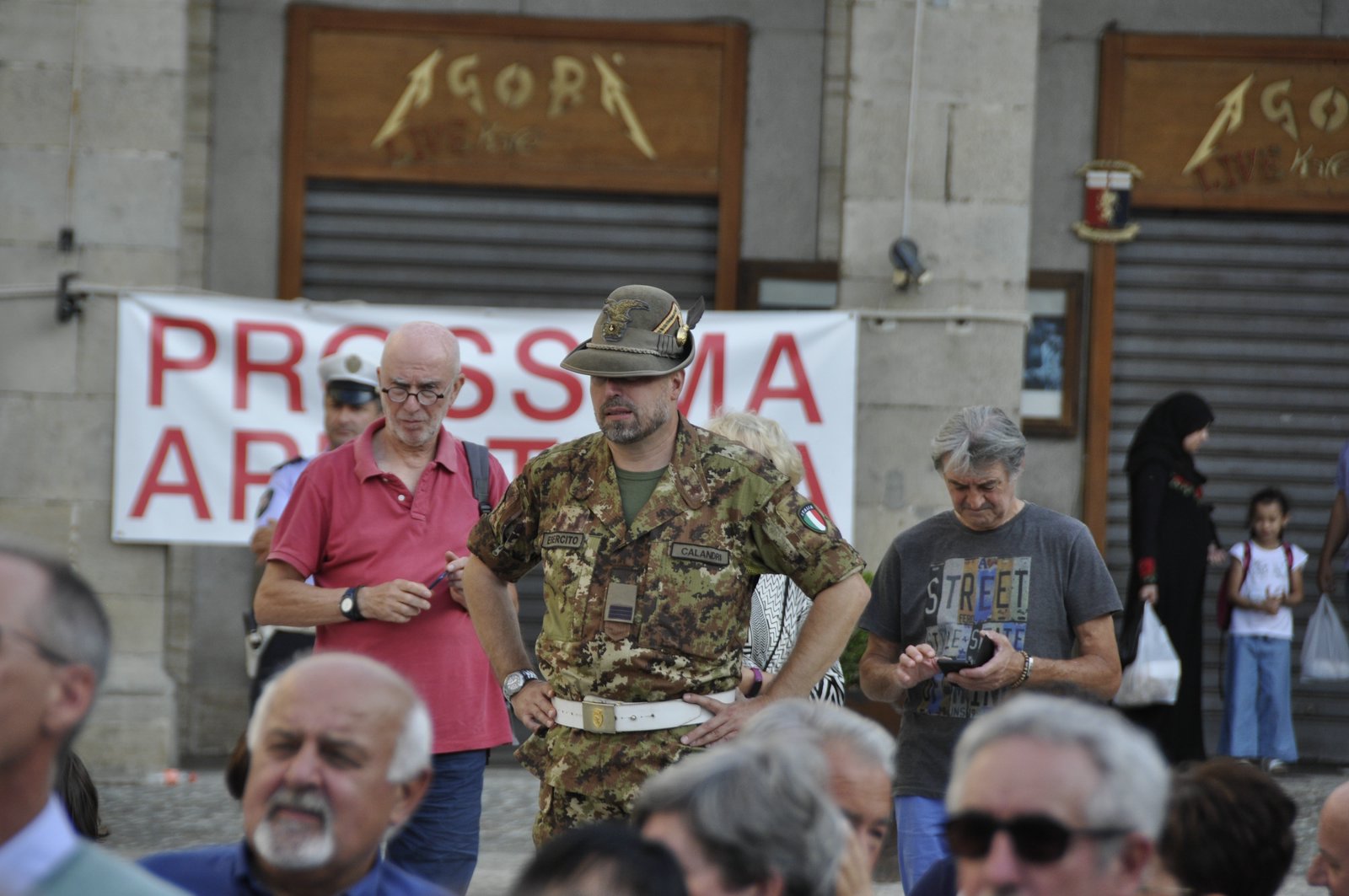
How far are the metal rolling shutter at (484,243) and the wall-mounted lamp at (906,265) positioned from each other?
1.56 metres

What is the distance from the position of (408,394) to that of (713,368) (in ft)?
12.8

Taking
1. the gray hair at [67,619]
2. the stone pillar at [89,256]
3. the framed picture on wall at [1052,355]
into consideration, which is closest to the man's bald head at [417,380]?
the gray hair at [67,619]

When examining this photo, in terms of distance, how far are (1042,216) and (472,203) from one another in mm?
3409

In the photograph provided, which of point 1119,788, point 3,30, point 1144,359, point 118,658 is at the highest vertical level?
point 3,30

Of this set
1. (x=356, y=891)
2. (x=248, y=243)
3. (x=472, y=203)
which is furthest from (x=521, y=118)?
(x=356, y=891)

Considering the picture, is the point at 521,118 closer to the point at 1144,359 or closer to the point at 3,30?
the point at 3,30

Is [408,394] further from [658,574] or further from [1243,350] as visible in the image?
[1243,350]

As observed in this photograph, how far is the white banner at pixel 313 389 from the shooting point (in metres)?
8.54

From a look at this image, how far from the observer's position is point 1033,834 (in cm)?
241

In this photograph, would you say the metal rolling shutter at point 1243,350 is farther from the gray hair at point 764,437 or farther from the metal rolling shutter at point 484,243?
the gray hair at point 764,437

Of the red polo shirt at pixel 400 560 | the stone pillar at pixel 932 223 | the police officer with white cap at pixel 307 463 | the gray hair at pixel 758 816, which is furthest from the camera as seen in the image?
the stone pillar at pixel 932 223

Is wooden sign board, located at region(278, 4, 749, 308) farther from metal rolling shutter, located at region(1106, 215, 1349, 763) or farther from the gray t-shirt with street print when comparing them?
the gray t-shirt with street print

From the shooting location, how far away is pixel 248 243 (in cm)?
978

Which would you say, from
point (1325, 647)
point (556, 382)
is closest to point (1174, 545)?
point (1325, 647)
